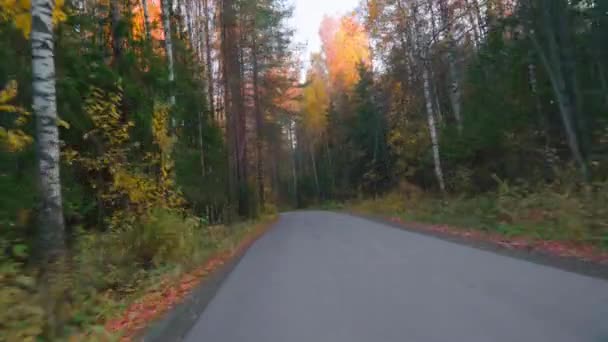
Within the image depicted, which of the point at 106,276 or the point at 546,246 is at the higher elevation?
the point at 106,276

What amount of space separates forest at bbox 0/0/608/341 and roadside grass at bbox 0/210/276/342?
0.04 m

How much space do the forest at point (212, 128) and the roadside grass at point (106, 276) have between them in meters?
0.04

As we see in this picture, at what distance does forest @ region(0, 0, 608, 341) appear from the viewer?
5953mm

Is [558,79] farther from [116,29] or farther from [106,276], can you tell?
[106,276]

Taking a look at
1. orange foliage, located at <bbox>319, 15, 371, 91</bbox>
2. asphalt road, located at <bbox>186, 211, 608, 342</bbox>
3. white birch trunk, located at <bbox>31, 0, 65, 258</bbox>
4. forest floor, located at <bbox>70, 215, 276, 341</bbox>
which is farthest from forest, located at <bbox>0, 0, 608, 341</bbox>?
orange foliage, located at <bbox>319, 15, 371, 91</bbox>

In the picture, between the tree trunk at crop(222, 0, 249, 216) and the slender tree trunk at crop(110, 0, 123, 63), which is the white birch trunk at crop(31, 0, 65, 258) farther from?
the tree trunk at crop(222, 0, 249, 216)

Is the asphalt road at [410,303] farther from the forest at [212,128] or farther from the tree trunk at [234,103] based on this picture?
the tree trunk at [234,103]

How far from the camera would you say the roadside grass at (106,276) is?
4.30m

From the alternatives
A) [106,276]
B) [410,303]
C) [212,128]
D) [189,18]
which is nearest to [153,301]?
[106,276]

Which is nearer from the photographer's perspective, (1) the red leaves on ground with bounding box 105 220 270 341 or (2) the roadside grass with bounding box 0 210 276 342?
(2) the roadside grass with bounding box 0 210 276 342

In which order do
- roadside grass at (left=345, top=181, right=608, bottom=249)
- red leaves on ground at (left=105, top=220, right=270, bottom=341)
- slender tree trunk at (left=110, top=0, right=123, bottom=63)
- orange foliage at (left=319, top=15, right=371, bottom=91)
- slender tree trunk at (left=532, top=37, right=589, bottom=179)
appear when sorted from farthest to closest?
orange foliage at (left=319, top=15, right=371, bottom=91) < slender tree trunk at (left=532, top=37, right=589, bottom=179) < slender tree trunk at (left=110, top=0, right=123, bottom=63) < roadside grass at (left=345, top=181, right=608, bottom=249) < red leaves on ground at (left=105, top=220, right=270, bottom=341)

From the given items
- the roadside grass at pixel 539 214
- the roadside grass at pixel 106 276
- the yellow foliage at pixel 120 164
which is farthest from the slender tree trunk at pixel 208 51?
the roadside grass at pixel 539 214

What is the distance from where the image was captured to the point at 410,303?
5.25 m

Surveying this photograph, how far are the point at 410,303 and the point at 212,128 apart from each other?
18428 mm
